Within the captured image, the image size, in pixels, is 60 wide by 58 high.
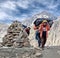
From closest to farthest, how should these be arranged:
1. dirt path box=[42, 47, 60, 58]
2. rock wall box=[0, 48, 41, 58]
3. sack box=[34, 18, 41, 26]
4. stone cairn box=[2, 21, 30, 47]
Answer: dirt path box=[42, 47, 60, 58]
rock wall box=[0, 48, 41, 58]
sack box=[34, 18, 41, 26]
stone cairn box=[2, 21, 30, 47]

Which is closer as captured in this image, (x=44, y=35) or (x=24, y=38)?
(x=44, y=35)

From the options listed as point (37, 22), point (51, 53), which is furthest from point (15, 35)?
point (51, 53)

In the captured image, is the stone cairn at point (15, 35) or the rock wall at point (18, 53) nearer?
the rock wall at point (18, 53)

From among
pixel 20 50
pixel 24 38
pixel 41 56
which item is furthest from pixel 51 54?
pixel 24 38

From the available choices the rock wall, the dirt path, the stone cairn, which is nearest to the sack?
the stone cairn

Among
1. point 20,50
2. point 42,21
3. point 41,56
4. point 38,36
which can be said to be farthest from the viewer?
point 38,36

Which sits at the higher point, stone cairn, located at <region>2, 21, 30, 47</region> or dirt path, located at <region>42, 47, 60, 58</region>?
stone cairn, located at <region>2, 21, 30, 47</region>

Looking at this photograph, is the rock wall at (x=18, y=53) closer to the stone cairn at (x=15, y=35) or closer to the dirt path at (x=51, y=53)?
the dirt path at (x=51, y=53)

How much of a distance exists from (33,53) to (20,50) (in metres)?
0.59

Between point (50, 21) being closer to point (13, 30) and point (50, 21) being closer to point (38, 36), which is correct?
point (38, 36)

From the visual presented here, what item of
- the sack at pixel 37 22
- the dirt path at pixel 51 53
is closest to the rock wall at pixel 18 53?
the dirt path at pixel 51 53

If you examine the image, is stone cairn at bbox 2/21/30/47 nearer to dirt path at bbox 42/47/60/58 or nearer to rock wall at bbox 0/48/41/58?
rock wall at bbox 0/48/41/58

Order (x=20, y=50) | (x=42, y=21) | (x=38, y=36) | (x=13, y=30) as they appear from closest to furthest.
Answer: (x=20, y=50)
(x=42, y=21)
(x=38, y=36)
(x=13, y=30)

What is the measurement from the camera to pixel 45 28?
10742 millimetres
